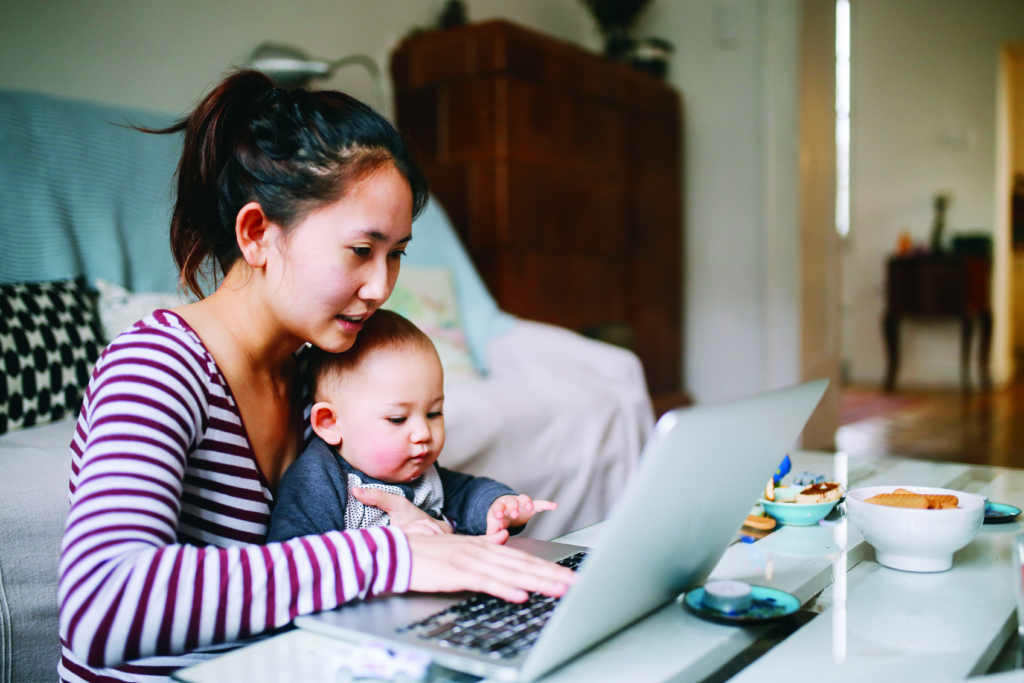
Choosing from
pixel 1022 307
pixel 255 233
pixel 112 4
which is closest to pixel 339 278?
pixel 255 233

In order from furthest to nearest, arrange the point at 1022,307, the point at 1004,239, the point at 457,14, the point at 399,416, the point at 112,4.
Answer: the point at 1022,307 < the point at 1004,239 < the point at 457,14 < the point at 112,4 < the point at 399,416

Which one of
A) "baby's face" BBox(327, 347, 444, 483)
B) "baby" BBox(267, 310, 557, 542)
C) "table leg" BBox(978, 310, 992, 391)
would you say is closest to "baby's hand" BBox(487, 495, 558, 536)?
"baby" BBox(267, 310, 557, 542)

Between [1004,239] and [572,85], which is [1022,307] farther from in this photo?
[572,85]

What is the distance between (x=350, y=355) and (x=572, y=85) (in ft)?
7.65

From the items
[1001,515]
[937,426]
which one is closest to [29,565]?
[1001,515]

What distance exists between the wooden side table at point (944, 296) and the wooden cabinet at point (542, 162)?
307 cm

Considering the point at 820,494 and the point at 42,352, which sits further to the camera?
the point at 42,352

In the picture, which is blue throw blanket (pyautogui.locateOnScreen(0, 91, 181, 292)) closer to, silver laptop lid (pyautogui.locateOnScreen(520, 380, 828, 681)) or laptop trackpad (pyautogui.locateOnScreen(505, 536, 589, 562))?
laptop trackpad (pyautogui.locateOnScreen(505, 536, 589, 562))

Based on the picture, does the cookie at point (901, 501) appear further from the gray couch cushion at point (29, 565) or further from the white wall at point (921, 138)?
the white wall at point (921, 138)

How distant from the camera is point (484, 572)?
0.65 m

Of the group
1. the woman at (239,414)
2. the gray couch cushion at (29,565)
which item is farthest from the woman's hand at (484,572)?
the gray couch cushion at (29,565)

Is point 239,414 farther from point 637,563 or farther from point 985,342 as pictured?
point 985,342

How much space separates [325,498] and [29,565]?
569 millimetres

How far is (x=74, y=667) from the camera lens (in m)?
0.78
